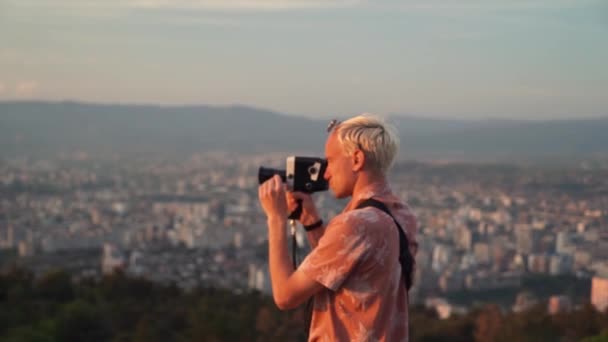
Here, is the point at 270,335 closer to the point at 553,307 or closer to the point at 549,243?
the point at 553,307

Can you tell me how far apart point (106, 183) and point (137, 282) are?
3497cm

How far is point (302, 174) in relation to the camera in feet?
6.10

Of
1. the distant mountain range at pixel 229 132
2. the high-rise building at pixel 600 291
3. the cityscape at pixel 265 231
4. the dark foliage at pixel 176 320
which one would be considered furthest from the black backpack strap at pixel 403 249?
the distant mountain range at pixel 229 132

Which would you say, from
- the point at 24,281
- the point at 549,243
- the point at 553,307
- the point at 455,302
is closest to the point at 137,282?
the point at 24,281

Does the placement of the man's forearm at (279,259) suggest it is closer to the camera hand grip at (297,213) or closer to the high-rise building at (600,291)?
the camera hand grip at (297,213)

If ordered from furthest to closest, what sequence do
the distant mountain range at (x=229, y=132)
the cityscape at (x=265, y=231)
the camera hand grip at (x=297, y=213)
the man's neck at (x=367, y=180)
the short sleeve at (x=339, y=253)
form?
1. the distant mountain range at (x=229, y=132)
2. the cityscape at (x=265, y=231)
3. the camera hand grip at (x=297, y=213)
4. the man's neck at (x=367, y=180)
5. the short sleeve at (x=339, y=253)

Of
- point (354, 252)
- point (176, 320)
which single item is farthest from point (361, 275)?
point (176, 320)

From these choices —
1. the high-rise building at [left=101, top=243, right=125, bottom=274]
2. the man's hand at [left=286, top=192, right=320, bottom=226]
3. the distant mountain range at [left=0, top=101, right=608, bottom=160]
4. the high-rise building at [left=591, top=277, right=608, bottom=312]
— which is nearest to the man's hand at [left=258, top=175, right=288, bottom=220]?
the man's hand at [left=286, top=192, right=320, bottom=226]

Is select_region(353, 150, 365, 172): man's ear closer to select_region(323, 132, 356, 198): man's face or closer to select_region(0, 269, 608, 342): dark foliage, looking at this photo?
select_region(323, 132, 356, 198): man's face

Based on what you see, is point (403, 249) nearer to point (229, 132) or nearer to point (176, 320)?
point (176, 320)

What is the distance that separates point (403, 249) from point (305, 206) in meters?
0.26

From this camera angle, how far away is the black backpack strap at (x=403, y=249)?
68.6 inches

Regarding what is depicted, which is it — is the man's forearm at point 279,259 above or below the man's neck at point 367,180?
below

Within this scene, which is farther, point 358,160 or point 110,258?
point 110,258
